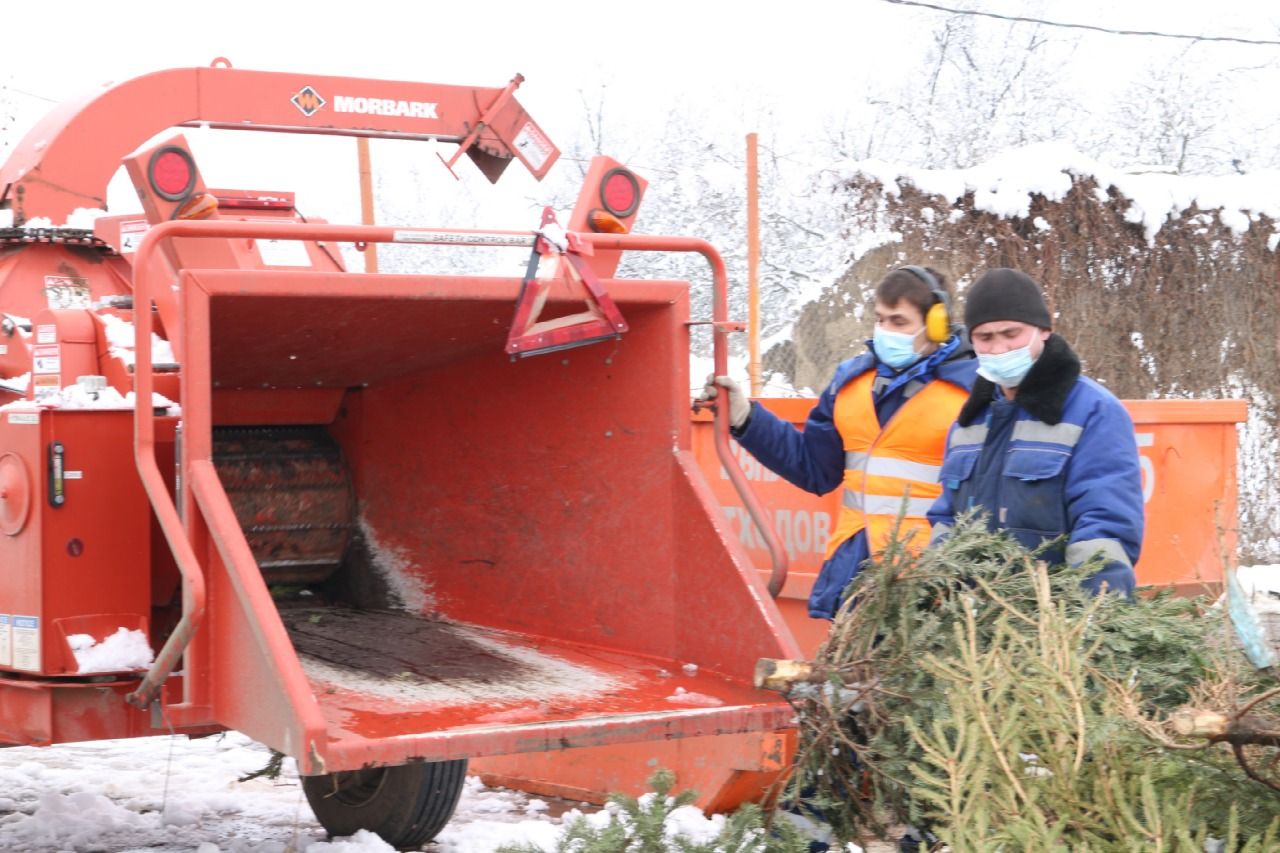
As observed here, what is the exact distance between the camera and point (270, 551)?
5.05 metres

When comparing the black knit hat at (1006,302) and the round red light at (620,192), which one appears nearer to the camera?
the black knit hat at (1006,302)

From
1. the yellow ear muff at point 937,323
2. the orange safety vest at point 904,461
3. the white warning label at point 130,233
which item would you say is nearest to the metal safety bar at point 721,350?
the orange safety vest at point 904,461

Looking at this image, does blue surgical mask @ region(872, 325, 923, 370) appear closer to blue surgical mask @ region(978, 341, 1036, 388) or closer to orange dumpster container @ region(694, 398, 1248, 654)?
blue surgical mask @ region(978, 341, 1036, 388)

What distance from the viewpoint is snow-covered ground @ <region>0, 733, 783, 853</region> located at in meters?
5.12

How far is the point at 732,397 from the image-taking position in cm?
425

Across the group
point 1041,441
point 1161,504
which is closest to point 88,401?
point 1041,441

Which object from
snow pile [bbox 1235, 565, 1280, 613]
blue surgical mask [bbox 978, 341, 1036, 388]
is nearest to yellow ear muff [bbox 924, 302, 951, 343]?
blue surgical mask [bbox 978, 341, 1036, 388]

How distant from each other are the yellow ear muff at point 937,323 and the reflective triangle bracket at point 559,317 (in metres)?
0.80

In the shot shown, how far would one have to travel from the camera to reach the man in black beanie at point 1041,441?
11.2 ft

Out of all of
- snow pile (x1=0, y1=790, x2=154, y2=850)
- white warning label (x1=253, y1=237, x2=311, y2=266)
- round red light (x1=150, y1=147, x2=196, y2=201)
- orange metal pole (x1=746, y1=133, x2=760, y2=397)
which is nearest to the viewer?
round red light (x1=150, y1=147, x2=196, y2=201)

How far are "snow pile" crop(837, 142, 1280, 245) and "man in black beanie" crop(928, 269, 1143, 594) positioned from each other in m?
6.80

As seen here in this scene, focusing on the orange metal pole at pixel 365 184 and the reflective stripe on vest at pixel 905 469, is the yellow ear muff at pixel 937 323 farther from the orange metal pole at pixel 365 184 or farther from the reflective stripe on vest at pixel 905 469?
the orange metal pole at pixel 365 184

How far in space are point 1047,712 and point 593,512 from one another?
2044 millimetres

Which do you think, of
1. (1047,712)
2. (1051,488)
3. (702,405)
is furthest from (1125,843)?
(702,405)
